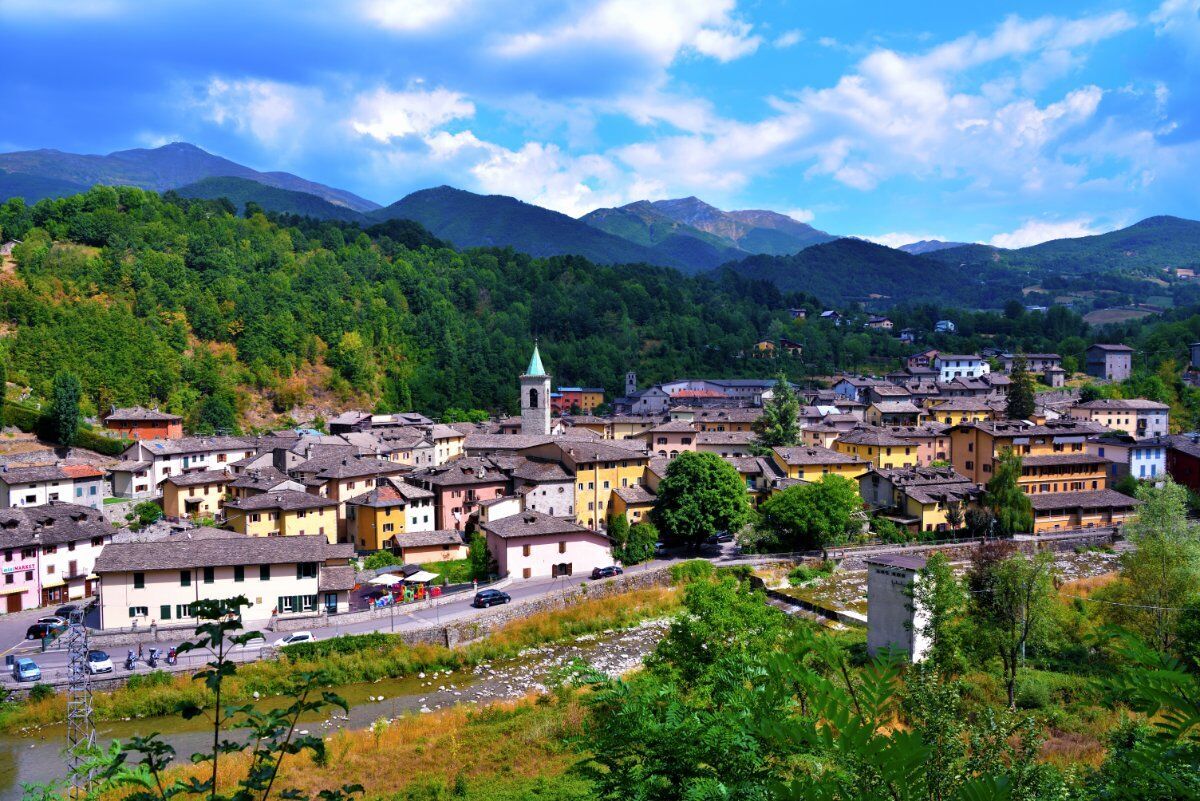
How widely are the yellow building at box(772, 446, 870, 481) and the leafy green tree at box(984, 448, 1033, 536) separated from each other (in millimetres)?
8574

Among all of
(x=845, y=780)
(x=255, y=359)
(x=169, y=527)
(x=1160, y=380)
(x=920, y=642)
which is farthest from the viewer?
(x=255, y=359)

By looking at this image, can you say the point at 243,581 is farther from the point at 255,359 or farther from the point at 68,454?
the point at 255,359

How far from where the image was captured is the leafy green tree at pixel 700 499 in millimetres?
41312

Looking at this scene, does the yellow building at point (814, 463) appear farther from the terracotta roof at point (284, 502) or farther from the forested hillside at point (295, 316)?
the forested hillside at point (295, 316)

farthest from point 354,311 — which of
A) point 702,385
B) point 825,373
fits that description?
point 825,373

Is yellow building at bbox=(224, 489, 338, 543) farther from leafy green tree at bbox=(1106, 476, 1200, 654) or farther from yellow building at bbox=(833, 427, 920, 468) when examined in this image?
leafy green tree at bbox=(1106, 476, 1200, 654)

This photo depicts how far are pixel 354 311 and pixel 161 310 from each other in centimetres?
2462

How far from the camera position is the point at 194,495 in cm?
4625

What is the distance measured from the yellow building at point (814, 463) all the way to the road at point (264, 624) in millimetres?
17015

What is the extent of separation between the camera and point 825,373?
365 feet

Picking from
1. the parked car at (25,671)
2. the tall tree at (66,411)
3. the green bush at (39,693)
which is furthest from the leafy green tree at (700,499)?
the tall tree at (66,411)

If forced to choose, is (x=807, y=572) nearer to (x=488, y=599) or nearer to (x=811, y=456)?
(x=811, y=456)

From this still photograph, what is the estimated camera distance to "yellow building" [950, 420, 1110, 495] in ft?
166

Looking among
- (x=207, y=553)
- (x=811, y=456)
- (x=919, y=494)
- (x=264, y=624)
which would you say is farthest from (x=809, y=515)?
(x=207, y=553)
